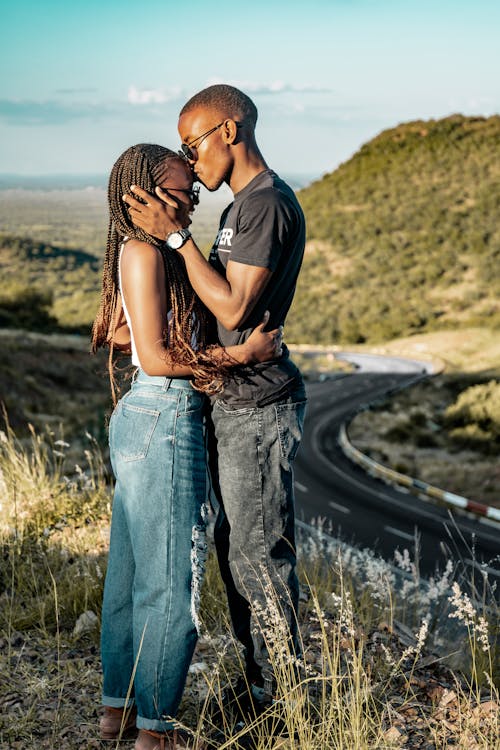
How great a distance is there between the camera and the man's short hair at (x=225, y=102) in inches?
119

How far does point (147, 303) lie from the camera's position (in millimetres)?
2840

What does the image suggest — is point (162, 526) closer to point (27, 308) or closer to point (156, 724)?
point (156, 724)

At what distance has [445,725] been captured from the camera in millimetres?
3291

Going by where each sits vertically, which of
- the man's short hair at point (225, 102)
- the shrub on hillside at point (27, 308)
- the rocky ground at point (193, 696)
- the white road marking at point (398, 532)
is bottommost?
the white road marking at point (398, 532)

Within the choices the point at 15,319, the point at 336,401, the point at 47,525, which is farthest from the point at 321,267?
the point at 47,525

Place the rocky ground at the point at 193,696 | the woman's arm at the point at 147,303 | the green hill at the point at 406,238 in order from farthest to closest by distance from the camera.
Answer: the green hill at the point at 406,238
the rocky ground at the point at 193,696
the woman's arm at the point at 147,303

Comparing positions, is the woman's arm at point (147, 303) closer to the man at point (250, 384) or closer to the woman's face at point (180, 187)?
the man at point (250, 384)

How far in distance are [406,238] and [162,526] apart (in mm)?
82981

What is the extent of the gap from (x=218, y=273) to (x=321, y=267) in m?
78.6

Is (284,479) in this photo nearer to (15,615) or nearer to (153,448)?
(153,448)

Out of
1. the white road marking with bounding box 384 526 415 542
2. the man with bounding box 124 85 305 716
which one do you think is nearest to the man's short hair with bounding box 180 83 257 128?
the man with bounding box 124 85 305 716

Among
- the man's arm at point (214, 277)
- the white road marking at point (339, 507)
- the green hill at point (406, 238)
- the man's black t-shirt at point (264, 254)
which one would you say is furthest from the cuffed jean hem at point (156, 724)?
the green hill at point (406, 238)

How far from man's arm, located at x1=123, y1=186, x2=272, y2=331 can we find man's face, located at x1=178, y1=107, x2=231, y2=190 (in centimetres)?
27

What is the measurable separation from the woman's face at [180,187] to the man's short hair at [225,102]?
0.24 meters
